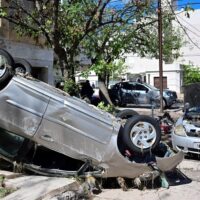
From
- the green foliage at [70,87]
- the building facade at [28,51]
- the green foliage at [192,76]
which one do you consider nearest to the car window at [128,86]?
the building facade at [28,51]

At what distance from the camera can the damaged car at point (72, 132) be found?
22.7 feet

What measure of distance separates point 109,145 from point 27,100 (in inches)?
56.2

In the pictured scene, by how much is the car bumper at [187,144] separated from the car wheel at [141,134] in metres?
2.59

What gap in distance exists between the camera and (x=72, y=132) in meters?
6.98

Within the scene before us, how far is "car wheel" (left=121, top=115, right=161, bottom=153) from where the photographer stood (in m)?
7.02

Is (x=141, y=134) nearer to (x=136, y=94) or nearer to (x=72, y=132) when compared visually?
(x=72, y=132)

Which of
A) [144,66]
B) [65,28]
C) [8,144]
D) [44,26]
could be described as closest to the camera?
[8,144]

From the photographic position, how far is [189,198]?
681 cm

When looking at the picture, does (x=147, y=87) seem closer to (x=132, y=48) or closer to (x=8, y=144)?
(x=132, y=48)

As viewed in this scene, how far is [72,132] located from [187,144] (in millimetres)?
3549

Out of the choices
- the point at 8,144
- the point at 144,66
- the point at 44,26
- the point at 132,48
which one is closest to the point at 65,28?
the point at 44,26

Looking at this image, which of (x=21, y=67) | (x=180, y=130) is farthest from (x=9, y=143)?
(x=180, y=130)

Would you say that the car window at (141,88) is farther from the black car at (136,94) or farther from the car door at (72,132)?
the car door at (72,132)

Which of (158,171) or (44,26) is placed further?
(44,26)
